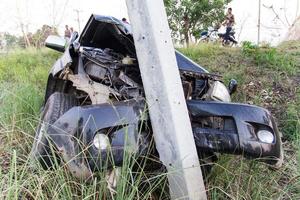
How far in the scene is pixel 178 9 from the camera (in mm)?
11617

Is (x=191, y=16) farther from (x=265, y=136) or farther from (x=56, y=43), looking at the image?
(x=265, y=136)

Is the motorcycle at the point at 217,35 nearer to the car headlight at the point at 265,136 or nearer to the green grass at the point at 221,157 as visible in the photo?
the green grass at the point at 221,157

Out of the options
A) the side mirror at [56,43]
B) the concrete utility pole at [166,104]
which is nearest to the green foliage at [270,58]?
Result: the side mirror at [56,43]

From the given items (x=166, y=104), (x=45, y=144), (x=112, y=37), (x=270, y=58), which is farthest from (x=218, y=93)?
(x=270, y=58)

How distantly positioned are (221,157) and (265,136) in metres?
0.36

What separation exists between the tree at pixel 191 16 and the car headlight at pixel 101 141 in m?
9.32

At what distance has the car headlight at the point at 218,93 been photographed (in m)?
3.14

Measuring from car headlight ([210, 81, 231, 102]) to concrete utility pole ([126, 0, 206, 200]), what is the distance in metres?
0.64

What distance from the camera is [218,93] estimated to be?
318 centimetres

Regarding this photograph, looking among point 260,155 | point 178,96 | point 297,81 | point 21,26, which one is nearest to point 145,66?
point 178,96

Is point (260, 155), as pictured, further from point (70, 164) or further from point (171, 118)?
point (70, 164)

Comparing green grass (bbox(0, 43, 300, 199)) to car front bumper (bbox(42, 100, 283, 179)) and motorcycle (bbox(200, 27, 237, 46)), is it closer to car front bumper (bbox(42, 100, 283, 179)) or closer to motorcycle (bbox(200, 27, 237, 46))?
car front bumper (bbox(42, 100, 283, 179))

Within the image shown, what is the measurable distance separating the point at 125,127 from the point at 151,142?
232 millimetres

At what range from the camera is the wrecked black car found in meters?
2.46
